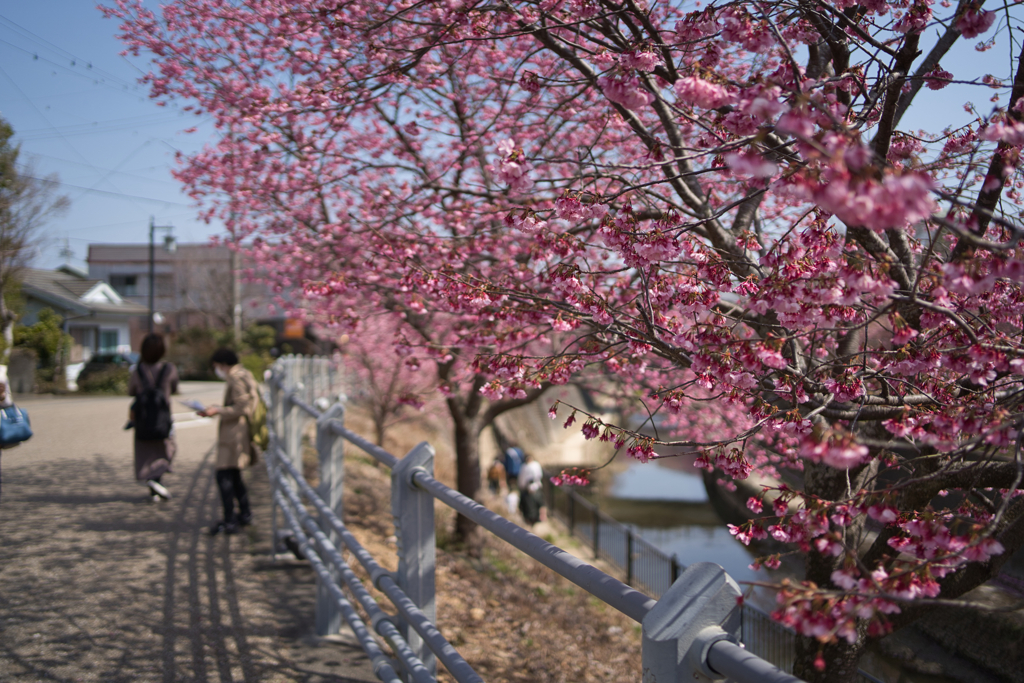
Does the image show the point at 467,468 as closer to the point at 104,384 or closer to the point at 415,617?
the point at 415,617

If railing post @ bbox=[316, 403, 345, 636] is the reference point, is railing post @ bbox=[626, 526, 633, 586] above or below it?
below

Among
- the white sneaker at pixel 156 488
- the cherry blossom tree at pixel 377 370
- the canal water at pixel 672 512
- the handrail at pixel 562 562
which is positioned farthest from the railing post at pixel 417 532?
the cherry blossom tree at pixel 377 370

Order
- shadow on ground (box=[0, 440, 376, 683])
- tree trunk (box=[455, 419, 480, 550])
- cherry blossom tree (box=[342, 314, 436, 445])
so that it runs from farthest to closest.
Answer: cherry blossom tree (box=[342, 314, 436, 445]) → tree trunk (box=[455, 419, 480, 550]) → shadow on ground (box=[0, 440, 376, 683])

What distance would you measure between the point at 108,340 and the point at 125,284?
52.2ft

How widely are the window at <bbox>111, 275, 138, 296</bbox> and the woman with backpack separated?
51211mm

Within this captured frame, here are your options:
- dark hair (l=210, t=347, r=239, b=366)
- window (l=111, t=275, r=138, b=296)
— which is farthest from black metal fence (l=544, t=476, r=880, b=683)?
window (l=111, t=275, r=138, b=296)

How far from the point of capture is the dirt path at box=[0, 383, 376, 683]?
148 inches

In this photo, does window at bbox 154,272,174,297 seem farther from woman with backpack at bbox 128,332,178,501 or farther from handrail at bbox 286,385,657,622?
handrail at bbox 286,385,657,622

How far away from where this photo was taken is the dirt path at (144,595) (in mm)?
3748

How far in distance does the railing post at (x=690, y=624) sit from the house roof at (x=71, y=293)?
33462mm

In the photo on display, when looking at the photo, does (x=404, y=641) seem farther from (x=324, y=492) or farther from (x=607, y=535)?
(x=607, y=535)

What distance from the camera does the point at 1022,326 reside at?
8.09 ft

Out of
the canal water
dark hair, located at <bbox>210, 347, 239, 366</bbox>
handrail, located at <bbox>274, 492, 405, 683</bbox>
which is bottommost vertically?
the canal water

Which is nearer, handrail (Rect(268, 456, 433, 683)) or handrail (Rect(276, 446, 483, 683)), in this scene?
handrail (Rect(276, 446, 483, 683))
